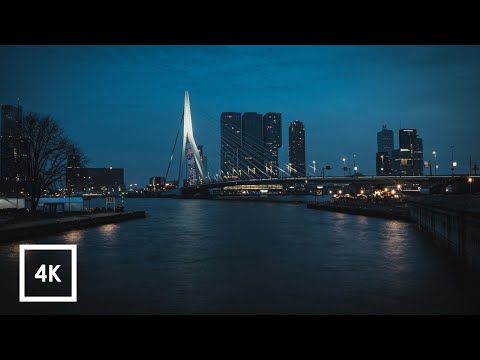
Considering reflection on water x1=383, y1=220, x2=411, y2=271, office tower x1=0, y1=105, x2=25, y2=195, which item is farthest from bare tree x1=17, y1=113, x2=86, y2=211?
reflection on water x1=383, y1=220, x2=411, y2=271

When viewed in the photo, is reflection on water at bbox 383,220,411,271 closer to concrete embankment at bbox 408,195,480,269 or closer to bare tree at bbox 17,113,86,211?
concrete embankment at bbox 408,195,480,269

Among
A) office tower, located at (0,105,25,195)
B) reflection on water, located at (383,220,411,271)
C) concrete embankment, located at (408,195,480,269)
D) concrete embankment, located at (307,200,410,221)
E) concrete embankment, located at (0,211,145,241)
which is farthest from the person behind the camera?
concrete embankment, located at (307,200,410,221)

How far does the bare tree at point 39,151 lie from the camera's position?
34.9m

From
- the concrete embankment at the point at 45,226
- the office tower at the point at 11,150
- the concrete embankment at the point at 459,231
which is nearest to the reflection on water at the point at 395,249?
the concrete embankment at the point at 459,231

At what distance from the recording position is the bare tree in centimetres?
3488

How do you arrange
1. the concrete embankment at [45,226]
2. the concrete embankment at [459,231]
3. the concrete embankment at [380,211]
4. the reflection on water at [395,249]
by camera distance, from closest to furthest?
the concrete embankment at [459,231]
the reflection on water at [395,249]
the concrete embankment at [45,226]
the concrete embankment at [380,211]

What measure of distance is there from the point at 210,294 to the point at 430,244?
16.1m

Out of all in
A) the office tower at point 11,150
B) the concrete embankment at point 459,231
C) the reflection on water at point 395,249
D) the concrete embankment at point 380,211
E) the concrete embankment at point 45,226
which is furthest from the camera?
the concrete embankment at point 380,211

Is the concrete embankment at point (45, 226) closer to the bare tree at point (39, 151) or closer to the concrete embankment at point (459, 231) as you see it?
the bare tree at point (39, 151)

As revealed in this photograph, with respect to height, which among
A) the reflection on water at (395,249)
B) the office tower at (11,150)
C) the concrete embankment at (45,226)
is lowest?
the reflection on water at (395,249)

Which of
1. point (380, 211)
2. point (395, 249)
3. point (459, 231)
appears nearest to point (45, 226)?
point (395, 249)
